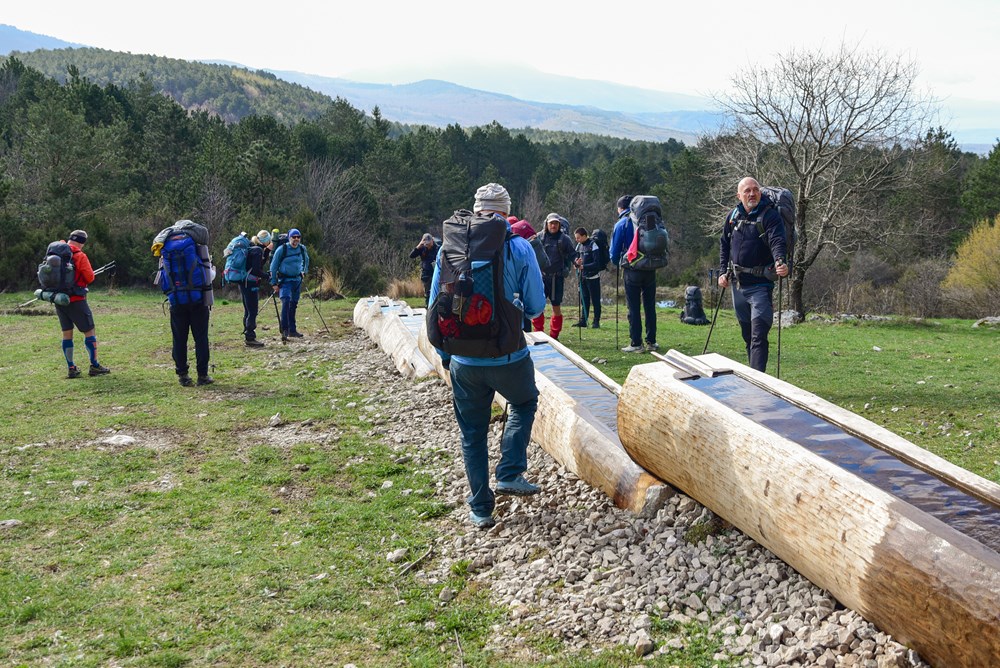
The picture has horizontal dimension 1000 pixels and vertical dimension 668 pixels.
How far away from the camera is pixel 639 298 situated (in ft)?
36.1

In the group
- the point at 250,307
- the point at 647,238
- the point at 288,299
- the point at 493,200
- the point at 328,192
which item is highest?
the point at 328,192

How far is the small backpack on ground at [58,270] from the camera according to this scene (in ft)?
32.7

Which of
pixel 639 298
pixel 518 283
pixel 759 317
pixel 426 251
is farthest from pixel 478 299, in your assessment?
pixel 426 251

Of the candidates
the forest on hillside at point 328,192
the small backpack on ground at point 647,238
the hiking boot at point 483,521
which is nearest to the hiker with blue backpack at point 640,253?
the small backpack on ground at point 647,238

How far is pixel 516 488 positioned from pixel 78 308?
26.0 feet

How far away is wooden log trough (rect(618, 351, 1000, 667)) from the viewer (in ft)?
9.61

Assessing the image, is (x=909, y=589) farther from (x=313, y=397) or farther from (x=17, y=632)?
(x=313, y=397)

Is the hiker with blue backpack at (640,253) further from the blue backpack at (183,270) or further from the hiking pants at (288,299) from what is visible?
the hiking pants at (288,299)

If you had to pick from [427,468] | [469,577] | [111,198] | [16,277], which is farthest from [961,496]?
[111,198]

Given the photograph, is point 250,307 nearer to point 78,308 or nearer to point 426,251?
point 78,308

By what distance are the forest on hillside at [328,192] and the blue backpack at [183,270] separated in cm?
1750

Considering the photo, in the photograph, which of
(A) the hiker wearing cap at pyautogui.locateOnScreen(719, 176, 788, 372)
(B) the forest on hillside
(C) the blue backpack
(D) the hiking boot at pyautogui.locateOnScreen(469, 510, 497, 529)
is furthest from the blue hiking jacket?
(B) the forest on hillside

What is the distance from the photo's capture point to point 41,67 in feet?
412

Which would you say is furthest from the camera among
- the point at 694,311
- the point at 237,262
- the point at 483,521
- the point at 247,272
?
the point at 694,311
